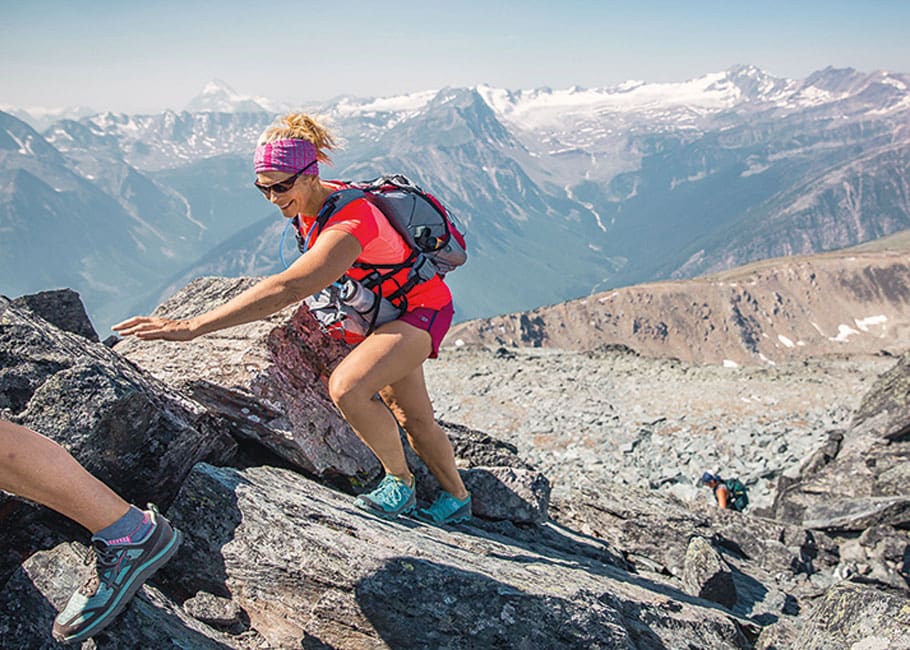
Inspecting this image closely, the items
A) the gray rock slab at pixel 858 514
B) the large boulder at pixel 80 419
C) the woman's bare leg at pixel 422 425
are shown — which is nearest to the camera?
the large boulder at pixel 80 419

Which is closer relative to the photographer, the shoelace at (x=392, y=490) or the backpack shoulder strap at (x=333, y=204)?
the backpack shoulder strap at (x=333, y=204)

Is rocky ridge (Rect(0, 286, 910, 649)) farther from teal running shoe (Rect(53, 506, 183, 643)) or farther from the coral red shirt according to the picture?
the coral red shirt

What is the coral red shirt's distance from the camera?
5.38 metres

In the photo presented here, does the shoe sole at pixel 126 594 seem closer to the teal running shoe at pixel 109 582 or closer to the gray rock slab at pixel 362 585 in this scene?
the teal running shoe at pixel 109 582

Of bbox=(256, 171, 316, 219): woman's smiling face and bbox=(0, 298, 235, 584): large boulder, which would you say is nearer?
bbox=(0, 298, 235, 584): large boulder

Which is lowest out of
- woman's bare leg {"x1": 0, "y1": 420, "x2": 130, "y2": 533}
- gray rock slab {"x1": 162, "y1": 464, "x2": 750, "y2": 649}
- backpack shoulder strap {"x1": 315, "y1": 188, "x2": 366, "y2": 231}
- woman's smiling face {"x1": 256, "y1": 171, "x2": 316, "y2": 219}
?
gray rock slab {"x1": 162, "y1": 464, "x2": 750, "y2": 649}

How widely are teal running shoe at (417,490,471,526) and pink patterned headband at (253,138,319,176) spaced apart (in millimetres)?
4265

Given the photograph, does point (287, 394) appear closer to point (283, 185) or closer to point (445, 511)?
point (445, 511)

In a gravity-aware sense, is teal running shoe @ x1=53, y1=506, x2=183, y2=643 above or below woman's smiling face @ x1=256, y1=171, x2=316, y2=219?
below

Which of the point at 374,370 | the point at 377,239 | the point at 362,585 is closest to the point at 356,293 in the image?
the point at 377,239

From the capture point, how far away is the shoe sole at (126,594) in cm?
422

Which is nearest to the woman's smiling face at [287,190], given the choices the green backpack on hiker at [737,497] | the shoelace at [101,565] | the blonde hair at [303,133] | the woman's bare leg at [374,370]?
the blonde hair at [303,133]

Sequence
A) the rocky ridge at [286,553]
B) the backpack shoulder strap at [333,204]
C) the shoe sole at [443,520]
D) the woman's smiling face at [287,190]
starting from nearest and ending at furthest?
the rocky ridge at [286,553] → the backpack shoulder strap at [333,204] → the woman's smiling face at [287,190] → the shoe sole at [443,520]

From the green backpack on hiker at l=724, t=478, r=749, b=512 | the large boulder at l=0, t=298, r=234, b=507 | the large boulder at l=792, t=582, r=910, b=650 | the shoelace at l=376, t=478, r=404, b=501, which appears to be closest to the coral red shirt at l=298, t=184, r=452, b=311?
the shoelace at l=376, t=478, r=404, b=501
